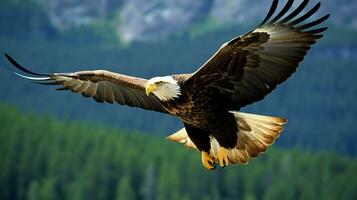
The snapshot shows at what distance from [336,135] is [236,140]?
89506 millimetres

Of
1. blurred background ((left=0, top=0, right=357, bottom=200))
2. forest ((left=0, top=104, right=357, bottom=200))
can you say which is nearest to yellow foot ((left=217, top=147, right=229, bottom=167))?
blurred background ((left=0, top=0, right=357, bottom=200))

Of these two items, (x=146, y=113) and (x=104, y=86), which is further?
(x=146, y=113)

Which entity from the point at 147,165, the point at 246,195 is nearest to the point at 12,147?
the point at 147,165

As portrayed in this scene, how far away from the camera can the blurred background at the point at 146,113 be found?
51.2m

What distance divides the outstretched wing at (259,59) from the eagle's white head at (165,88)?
143 mm

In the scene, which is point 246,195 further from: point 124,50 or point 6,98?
point 124,50

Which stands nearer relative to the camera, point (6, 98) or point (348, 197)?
point (348, 197)

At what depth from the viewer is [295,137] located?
95375mm

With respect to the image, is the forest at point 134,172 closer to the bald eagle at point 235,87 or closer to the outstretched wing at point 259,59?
the bald eagle at point 235,87

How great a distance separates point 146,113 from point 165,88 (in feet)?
288

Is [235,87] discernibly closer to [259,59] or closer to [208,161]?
[259,59]

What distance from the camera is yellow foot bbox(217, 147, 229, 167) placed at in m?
9.01

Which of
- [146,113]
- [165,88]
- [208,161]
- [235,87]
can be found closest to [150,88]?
[165,88]

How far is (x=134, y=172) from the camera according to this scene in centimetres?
5338
